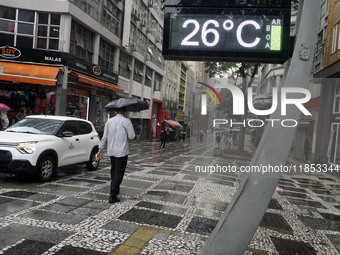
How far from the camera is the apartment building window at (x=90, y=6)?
715 inches

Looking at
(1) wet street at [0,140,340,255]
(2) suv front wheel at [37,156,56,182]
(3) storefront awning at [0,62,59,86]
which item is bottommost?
(1) wet street at [0,140,340,255]

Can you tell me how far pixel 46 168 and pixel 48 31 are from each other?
40.7 feet

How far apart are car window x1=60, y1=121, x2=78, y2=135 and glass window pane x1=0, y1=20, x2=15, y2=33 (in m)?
11.2

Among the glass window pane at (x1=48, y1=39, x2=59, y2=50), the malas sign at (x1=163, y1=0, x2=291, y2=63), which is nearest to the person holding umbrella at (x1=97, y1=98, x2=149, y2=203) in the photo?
the malas sign at (x1=163, y1=0, x2=291, y2=63)

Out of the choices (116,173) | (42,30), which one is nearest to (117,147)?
(116,173)

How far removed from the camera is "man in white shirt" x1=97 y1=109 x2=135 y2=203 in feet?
18.5

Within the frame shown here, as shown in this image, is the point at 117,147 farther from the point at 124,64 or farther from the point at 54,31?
the point at 124,64

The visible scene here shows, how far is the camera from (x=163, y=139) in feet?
78.3

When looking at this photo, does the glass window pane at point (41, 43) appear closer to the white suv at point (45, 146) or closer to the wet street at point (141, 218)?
the white suv at point (45, 146)

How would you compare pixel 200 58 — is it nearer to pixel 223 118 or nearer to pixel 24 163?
pixel 223 118

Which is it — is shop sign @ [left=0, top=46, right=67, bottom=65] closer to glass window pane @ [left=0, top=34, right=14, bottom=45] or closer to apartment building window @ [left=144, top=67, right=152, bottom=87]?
glass window pane @ [left=0, top=34, right=14, bottom=45]

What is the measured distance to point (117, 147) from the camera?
18.6 ft

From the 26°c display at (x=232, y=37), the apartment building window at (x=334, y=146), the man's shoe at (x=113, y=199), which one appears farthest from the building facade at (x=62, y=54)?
the apartment building window at (x=334, y=146)

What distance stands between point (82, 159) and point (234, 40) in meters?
6.53
